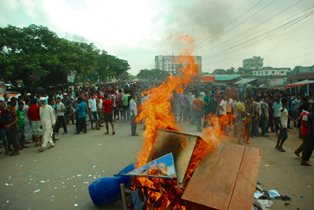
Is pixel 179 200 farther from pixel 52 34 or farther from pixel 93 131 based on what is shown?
pixel 52 34

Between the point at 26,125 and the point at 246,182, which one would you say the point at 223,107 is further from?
the point at 26,125

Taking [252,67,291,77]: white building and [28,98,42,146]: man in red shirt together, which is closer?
[28,98,42,146]: man in red shirt

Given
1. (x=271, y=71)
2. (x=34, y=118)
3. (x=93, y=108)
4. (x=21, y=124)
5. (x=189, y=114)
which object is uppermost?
(x=271, y=71)

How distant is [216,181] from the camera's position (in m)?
4.20

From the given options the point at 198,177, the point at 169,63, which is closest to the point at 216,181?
the point at 198,177

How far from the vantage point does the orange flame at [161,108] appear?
20.6ft

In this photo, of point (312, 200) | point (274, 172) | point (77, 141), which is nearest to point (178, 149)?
point (312, 200)

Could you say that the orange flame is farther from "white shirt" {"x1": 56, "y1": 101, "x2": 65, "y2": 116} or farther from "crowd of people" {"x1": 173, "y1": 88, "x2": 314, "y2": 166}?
"white shirt" {"x1": 56, "y1": 101, "x2": 65, "y2": 116}

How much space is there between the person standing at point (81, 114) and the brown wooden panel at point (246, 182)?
31.5 ft

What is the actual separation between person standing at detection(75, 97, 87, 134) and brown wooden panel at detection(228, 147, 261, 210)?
961cm

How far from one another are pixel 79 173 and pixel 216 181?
4.46 metres

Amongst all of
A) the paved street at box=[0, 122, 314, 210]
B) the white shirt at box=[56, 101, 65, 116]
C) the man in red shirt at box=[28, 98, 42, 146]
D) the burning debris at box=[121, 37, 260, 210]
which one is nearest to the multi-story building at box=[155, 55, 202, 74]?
the paved street at box=[0, 122, 314, 210]

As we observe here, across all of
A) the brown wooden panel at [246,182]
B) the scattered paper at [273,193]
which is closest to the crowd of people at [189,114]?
the scattered paper at [273,193]

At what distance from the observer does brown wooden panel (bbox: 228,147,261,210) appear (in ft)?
12.5
